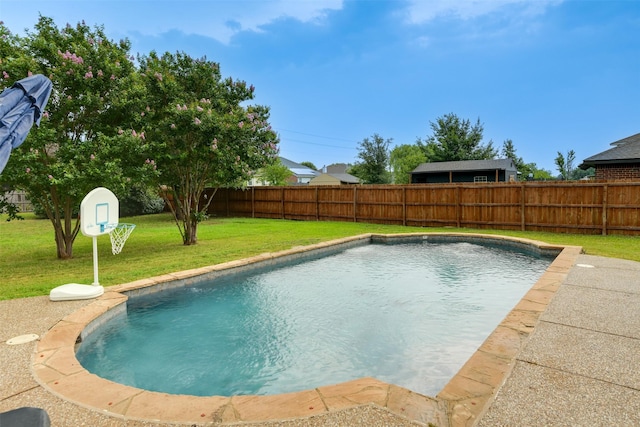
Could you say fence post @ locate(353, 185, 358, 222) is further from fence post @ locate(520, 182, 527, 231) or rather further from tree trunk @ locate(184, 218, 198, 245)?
tree trunk @ locate(184, 218, 198, 245)

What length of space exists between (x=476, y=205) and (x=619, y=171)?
16.9ft

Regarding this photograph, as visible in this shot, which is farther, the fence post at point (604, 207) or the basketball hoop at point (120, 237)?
the fence post at point (604, 207)

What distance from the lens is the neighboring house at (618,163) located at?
40.9 feet

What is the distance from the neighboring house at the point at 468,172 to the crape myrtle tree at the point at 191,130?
2005 centimetres

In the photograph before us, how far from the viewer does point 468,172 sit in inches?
1046

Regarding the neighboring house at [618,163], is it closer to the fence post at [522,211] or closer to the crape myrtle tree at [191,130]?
the fence post at [522,211]

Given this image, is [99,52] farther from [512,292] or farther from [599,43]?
[599,43]

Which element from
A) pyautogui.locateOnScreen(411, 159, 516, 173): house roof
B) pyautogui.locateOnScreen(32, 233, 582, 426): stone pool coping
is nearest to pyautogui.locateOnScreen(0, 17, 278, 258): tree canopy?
pyautogui.locateOnScreen(32, 233, 582, 426): stone pool coping

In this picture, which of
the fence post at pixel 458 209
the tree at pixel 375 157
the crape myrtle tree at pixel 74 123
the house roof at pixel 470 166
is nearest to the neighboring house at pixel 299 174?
the tree at pixel 375 157

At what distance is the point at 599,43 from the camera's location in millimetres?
21125

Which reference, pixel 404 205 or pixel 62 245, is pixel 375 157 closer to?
pixel 404 205

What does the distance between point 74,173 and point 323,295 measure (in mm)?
5081

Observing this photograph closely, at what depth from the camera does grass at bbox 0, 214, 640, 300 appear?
589 cm

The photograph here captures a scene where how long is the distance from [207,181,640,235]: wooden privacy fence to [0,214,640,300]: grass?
2.12 feet
